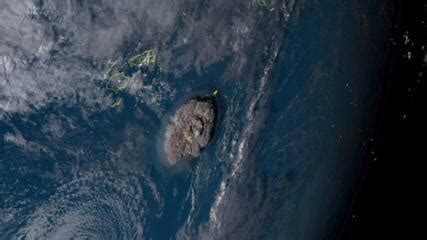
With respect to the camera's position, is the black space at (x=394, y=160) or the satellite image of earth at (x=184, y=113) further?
the black space at (x=394, y=160)

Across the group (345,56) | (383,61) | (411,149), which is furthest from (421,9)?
(411,149)

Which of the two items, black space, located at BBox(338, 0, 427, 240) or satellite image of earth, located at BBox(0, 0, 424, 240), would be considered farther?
black space, located at BBox(338, 0, 427, 240)

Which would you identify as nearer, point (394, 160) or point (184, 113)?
point (184, 113)

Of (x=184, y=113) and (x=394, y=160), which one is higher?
(x=184, y=113)

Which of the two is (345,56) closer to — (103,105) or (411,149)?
(411,149)
